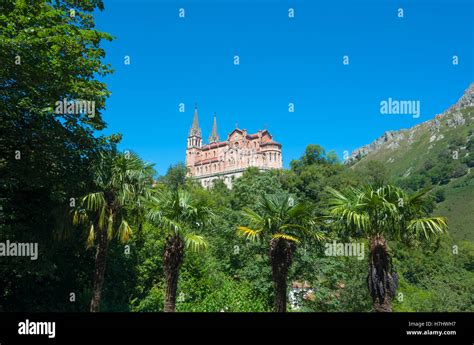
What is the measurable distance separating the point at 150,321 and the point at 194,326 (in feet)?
1.91

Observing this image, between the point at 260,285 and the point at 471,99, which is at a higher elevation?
the point at 471,99

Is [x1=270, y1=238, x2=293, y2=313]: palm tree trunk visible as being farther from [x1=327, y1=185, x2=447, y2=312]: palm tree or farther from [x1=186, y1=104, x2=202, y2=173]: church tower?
[x1=186, y1=104, x2=202, y2=173]: church tower

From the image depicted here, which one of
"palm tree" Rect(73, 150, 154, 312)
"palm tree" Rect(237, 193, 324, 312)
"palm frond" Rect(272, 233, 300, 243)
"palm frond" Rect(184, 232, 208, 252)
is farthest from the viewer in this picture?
"palm tree" Rect(73, 150, 154, 312)

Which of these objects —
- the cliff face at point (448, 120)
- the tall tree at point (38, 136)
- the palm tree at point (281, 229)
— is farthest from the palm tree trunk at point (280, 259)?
the cliff face at point (448, 120)

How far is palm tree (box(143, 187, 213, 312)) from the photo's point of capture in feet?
39.5

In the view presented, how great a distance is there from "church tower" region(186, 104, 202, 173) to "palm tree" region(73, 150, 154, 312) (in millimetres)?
121125

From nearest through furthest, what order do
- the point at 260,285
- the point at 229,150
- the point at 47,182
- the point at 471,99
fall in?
the point at 47,182
the point at 260,285
the point at 229,150
the point at 471,99

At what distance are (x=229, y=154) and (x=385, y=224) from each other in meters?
110

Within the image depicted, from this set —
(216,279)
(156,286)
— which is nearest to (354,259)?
(216,279)

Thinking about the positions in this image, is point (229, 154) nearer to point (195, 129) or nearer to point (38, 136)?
point (195, 129)

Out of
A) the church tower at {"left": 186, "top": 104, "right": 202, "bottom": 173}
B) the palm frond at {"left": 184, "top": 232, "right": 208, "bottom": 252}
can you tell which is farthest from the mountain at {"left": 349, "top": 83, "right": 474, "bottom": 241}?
the church tower at {"left": 186, "top": 104, "right": 202, "bottom": 173}

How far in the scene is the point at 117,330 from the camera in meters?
5.34

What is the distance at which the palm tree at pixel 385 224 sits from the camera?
10578mm

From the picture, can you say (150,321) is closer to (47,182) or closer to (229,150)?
(47,182)
